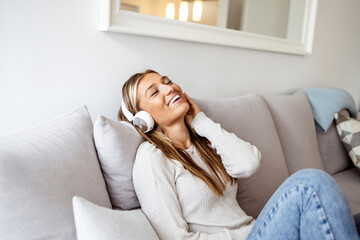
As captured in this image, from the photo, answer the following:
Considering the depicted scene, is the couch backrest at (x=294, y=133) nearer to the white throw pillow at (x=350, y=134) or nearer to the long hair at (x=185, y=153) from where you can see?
the white throw pillow at (x=350, y=134)

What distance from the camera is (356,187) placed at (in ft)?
6.28

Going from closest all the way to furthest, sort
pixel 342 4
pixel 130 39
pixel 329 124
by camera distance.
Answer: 1. pixel 130 39
2. pixel 329 124
3. pixel 342 4

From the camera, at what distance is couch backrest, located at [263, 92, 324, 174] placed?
1.84 m

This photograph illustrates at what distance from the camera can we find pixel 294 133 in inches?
73.9

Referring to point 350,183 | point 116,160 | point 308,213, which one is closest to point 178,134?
point 116,160

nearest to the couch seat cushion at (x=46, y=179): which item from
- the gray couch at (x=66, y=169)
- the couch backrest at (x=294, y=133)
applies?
the gray couch at (x=66, y=169)

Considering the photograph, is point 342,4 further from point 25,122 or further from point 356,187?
point 25,122

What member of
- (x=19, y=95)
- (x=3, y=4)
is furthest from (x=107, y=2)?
(x=19, y=95)

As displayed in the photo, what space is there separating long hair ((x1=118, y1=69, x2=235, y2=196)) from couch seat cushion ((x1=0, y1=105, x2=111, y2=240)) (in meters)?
0.27

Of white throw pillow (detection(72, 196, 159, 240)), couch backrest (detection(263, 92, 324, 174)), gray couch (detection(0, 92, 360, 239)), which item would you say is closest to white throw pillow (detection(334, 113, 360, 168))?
couch backrest (detection(263, 92, 324, 174))

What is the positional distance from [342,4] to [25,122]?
8.74 feet

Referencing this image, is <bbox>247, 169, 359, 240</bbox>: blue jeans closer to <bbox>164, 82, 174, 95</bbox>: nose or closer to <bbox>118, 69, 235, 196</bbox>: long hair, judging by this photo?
<bbox>118, 69, 235, 196</bbox>: long hair

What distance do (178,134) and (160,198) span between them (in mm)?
360

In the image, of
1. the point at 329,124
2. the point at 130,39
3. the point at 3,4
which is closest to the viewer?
the point at 3,4
